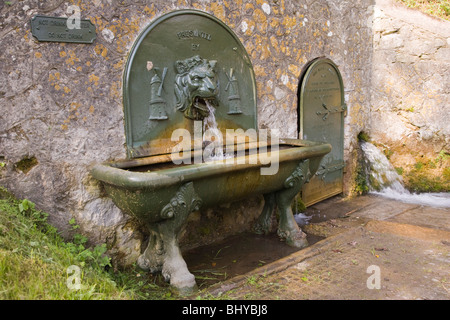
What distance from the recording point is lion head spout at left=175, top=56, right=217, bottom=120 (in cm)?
300

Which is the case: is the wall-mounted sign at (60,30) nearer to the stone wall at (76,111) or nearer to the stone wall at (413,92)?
the stone wall at (76,111)

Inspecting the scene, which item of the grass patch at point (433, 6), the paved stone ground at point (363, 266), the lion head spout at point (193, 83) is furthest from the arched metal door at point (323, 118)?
the grass patch at point (433, 6)

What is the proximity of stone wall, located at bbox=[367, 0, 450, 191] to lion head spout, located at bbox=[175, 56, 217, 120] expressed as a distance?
3.13 metres

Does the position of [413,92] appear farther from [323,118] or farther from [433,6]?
[323,118]

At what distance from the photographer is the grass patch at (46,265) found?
6.01ft

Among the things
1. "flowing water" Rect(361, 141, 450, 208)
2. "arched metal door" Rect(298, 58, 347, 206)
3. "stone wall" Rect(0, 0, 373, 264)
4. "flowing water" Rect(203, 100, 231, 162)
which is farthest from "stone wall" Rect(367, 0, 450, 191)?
"flowing water" Rect(203, 100, 231, 162)

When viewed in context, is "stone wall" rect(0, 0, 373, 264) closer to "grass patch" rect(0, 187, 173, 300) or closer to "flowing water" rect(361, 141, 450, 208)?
"grass patch" rect(0, 187, 173, 300)

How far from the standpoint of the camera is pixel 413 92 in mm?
5289

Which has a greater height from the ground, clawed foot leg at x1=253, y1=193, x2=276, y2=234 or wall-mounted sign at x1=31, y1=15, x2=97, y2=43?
wall-mounted sign at x1=31, y1=15, x2=97, y2=43

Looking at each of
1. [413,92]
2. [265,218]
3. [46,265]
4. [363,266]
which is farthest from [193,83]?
[413,92]

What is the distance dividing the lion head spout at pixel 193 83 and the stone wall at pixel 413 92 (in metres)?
3.13

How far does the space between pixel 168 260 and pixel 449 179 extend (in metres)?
4.16

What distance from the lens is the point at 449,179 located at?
5.17 m

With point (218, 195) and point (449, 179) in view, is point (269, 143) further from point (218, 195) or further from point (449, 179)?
point (449, 179)
